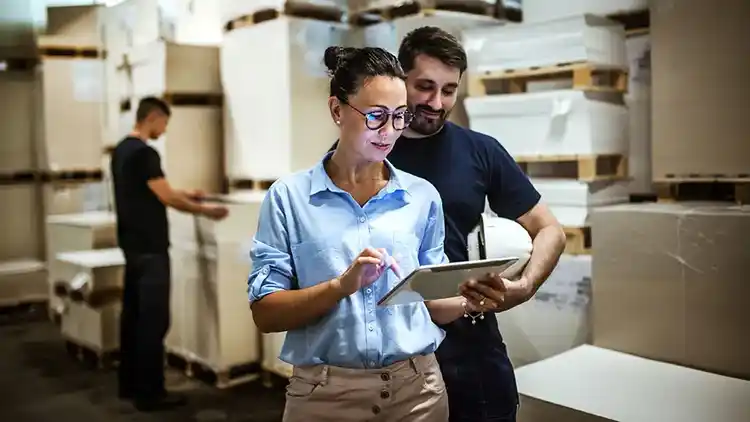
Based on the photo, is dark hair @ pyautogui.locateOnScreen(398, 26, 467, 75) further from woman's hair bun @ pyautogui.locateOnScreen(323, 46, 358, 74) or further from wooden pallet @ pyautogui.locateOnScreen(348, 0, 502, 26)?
wooden pallet @ pyautogui.locateOnScreen(348, 0, 502, 26)

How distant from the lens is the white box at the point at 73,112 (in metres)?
6.19

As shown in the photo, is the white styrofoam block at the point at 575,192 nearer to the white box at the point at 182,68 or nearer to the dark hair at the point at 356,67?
the dark hair at the point at 356,67

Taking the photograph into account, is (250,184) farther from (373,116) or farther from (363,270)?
(363,270)

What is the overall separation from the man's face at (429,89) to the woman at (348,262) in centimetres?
23

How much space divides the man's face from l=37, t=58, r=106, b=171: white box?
5.02 meters

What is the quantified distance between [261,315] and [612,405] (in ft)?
4.83

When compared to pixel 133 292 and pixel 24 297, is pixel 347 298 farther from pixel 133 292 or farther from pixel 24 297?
pixel 24 297

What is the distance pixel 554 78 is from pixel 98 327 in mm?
3530

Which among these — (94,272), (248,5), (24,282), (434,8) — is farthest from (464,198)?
(24,282)

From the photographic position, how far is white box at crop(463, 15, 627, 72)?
325 centimetres

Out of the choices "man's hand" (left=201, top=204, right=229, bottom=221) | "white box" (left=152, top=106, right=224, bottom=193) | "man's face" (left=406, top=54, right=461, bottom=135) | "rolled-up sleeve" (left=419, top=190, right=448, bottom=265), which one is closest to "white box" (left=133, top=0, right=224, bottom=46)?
"white box" (left=152, top=106, right=224, bottom=193)

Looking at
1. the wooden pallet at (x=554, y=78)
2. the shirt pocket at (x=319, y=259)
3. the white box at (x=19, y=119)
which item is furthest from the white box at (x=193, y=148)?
the shirt pocket at (x=319, y=259)

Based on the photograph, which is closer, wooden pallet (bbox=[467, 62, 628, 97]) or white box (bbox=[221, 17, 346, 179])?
wooden pallet (bbox=[467, 62, 628, 97])

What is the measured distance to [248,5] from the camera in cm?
443
